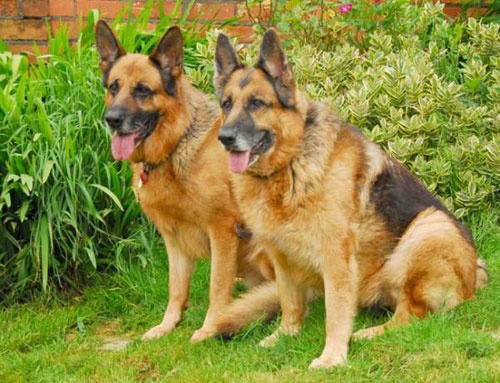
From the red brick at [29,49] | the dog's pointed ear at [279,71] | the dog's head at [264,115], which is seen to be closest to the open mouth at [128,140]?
the dog's head at [264,115]

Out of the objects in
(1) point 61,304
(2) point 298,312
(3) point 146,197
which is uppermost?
(3) point 146,197

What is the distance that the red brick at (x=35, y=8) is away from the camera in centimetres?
721

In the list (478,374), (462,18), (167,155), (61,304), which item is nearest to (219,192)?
(167,155)

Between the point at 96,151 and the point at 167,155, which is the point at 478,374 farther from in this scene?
the point at 96,151

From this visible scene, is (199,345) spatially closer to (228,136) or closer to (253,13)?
(228,136)

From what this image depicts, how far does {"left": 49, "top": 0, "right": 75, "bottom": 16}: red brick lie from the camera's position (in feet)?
24.0

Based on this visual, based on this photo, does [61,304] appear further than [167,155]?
Yes

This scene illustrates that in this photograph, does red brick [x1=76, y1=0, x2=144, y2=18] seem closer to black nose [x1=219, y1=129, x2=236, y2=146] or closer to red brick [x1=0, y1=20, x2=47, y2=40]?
red brick [x1=0, y1=20, x2=47, y2=40]

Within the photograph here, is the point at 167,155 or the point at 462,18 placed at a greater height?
the point at 462,18

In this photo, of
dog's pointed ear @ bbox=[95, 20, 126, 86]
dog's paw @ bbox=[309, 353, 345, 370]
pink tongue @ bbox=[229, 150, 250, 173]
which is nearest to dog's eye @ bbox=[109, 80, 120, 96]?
dog's pointed ear @ bbox=[95, 20, 126, 86]

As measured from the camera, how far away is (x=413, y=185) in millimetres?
4848

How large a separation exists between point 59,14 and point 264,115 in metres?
3.69

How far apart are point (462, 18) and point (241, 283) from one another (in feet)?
12.1

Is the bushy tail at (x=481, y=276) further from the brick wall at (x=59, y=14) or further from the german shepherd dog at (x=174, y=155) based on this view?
the brick wall at (x=59, y=14)
